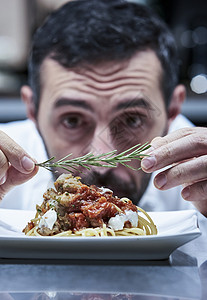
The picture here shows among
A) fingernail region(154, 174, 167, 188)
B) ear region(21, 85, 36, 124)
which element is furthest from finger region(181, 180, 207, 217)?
ear region(21, 85, 36, 124)

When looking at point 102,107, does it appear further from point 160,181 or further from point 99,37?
point 160,181

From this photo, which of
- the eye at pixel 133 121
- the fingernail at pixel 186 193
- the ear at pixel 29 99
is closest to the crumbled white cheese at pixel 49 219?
the fingernail at pixel 186 193

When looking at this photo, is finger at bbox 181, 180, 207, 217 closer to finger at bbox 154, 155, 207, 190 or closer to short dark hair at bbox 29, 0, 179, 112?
finger at bbox 154, 155, 207, 190

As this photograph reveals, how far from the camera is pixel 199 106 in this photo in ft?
11.1

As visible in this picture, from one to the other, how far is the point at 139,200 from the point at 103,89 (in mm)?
565

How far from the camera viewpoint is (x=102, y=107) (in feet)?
5.98

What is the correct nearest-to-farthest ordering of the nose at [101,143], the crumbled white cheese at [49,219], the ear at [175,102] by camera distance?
1. the crumbled white cheese at [49,219]
2. the nose at [101,143]
3. the ear at [175,102]

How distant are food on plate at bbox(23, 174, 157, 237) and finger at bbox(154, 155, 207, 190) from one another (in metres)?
0.09

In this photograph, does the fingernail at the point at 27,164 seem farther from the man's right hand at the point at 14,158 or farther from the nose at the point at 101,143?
the nose at the point at 101,143

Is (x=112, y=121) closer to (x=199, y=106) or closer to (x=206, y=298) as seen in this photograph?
(x=206, y=298)

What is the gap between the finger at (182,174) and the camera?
39.4 inches

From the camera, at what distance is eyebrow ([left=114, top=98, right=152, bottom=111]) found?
178 cm

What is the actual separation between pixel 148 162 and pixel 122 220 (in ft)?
0.46

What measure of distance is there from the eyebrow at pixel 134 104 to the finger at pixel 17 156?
2.96 feet
